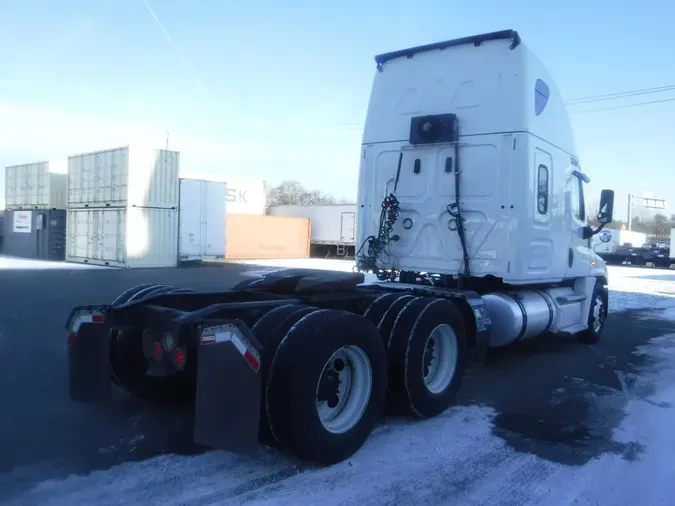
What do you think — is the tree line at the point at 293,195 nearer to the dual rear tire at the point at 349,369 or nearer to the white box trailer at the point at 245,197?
the white box trailer at the point at 245,197

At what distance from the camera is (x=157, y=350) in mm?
4336

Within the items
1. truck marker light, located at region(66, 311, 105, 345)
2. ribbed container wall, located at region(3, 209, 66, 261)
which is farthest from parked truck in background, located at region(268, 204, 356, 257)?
truck marker light, located at region(66, 311, 105, 345)

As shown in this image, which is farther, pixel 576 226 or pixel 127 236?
pixel 127 236

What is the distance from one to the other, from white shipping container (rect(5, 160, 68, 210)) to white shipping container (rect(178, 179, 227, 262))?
6.60 m

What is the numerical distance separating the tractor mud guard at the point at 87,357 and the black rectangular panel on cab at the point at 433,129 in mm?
4259

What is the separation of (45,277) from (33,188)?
12.3 metres

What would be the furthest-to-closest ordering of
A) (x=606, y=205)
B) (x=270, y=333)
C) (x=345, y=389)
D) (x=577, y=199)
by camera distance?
(x=577, y=199) → (x=606, y=205) → (x=345, y=389) → (x=270, y=333)

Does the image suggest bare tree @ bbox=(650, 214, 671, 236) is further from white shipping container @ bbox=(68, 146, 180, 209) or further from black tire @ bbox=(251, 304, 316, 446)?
black tire @ bbox=(251, 304, 316, 446)

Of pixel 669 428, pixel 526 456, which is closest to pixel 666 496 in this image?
pixel 526 456

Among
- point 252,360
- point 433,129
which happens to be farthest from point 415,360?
point 433,129

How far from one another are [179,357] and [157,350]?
0.33 meters

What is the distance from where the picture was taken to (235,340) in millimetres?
3621

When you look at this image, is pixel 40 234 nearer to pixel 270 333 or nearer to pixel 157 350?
pixel 157 350

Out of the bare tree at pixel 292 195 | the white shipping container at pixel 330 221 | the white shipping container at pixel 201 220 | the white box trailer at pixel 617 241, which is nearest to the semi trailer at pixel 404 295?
the white shipping container at pixel 201 220
